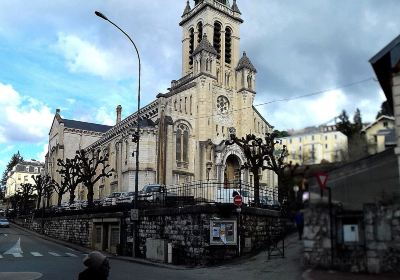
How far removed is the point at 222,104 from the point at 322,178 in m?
47.4

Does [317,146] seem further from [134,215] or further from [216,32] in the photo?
[216,32]

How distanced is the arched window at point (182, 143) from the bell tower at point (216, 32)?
966cm

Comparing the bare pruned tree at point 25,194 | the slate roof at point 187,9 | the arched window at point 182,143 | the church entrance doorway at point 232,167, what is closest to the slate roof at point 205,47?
the arched window at point 182,143

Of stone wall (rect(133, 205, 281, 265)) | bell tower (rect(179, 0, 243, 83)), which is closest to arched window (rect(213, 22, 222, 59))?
bell tower (rect(179, 0, 243, 83))

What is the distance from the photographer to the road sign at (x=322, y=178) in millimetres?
9656

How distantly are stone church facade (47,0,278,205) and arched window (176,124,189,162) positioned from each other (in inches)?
4.5

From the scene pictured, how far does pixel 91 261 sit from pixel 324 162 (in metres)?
5.25

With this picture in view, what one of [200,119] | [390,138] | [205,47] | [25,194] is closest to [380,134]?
[390,138]

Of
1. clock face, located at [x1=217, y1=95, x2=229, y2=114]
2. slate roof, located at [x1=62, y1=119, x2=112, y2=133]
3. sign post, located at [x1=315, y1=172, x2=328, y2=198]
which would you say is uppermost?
slate roof, located at [x1=62, y1=119, x2=112, y2=133]

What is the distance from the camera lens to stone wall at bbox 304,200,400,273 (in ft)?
41.5

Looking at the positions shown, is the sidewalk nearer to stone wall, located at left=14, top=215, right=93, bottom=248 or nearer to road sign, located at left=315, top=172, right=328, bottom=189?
road sign, located at left=315, top=172, right=328, bottom=189

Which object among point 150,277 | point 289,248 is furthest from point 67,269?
point 289,248

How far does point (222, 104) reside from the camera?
5700 centimetres

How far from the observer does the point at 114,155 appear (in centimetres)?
6172
